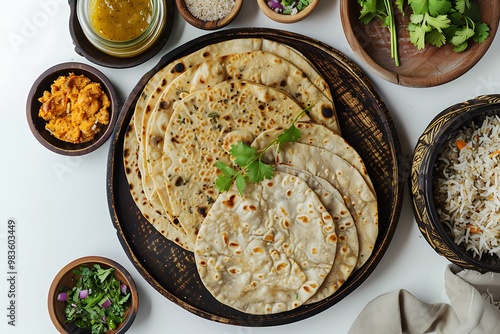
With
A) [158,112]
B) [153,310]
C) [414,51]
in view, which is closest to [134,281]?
[153,310]

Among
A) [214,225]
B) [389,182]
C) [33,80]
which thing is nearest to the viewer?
[214,225]

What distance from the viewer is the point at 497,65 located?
2.97m

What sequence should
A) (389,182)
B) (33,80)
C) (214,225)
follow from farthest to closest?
(33,80)
(389,182)
(214,225)

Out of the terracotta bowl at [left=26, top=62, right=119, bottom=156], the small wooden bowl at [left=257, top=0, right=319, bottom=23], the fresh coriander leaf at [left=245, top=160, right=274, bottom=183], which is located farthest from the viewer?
the terracotta bowl at [left=26, top=62, right=119, bottom=156]

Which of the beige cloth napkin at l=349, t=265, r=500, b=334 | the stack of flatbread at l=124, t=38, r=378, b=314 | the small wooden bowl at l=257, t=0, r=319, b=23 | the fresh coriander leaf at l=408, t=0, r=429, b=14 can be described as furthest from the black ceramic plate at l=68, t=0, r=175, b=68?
the beige cloth napkin at l=349, t=265, r=500, b=334

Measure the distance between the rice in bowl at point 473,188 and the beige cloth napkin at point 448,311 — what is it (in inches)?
7.7

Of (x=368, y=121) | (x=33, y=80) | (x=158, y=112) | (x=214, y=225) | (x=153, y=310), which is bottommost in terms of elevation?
(x=153, y=310)

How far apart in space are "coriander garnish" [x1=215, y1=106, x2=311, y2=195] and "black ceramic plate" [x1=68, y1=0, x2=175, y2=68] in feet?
2.41

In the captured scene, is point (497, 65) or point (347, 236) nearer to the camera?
point (347, 236)

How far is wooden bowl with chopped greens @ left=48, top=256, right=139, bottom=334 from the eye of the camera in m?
2.95

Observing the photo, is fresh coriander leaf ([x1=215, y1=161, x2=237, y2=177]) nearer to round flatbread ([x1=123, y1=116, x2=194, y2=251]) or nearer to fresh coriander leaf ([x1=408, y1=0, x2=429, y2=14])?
round flatbread ([x1=123, y1=116, x2=194, y2=251])

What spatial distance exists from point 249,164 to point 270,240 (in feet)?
1.28

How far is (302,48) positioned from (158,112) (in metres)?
0.82

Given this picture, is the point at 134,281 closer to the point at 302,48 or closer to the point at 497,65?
the point at 302,48
